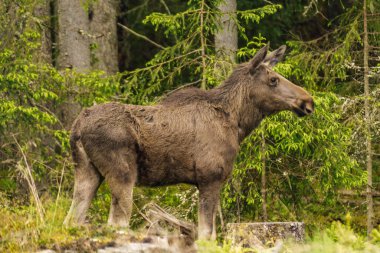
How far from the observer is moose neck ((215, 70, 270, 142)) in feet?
37.7

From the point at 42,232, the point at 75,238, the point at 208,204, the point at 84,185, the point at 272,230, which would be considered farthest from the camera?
the point at 208,204

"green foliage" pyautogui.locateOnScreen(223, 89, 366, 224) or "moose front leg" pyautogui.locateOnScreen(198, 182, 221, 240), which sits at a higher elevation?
"green foliage" pyautogui.locateOnScreen(223, 89, 366, 224)

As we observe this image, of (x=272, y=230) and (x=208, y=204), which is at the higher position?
(x=208, y=204)

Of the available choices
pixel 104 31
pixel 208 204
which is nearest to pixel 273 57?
pixel 208 204

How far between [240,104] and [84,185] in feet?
8.11

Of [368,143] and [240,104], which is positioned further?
[368,143]

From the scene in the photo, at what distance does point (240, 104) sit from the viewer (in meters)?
11.6

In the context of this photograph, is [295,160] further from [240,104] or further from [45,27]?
[45,27]

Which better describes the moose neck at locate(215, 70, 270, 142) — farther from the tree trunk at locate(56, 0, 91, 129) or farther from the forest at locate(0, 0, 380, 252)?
the tree trunk at locate(56, 0, 91, 129)

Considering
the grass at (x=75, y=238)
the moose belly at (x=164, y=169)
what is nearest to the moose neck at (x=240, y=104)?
the moose belly at (x=164, y=169)

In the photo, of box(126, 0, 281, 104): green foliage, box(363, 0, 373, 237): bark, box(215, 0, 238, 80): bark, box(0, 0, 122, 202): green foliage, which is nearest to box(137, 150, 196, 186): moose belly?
box(0, 0, 122, 202): green foliage

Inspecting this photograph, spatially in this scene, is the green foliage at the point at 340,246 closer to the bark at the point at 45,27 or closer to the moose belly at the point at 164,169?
the moose belly at the point at 164,169

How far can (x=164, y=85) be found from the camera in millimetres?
16344

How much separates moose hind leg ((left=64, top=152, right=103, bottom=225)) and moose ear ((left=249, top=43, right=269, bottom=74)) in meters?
2.64
